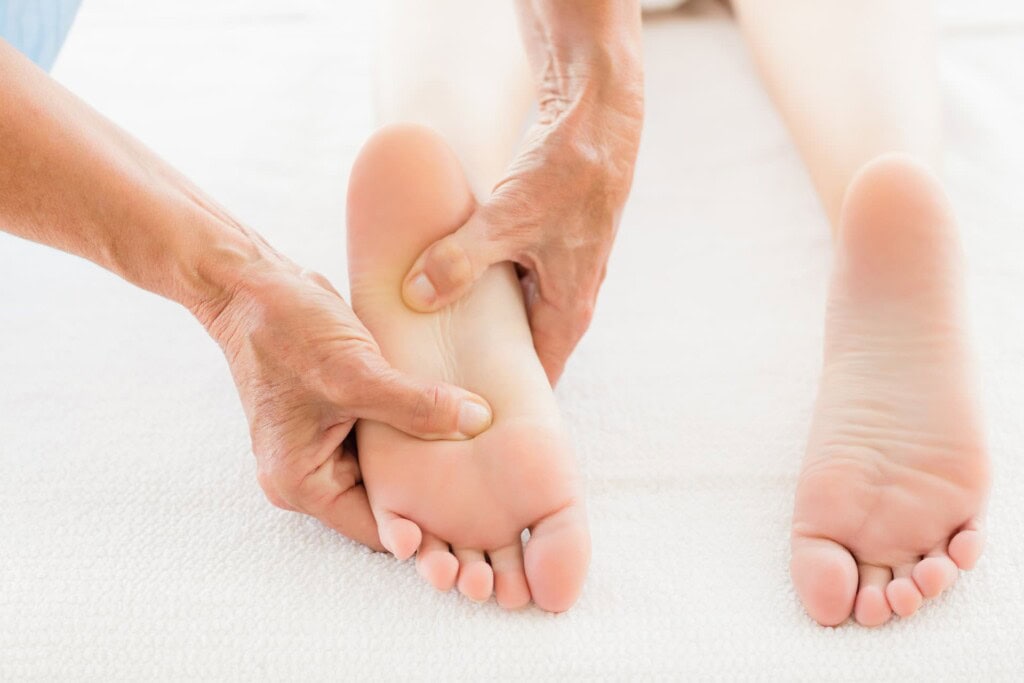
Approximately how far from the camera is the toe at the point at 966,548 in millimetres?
787

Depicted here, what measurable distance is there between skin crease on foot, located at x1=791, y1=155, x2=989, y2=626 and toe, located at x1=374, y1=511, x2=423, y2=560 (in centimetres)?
29

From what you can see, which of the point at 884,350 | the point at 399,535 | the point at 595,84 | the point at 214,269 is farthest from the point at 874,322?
the point at 214,269

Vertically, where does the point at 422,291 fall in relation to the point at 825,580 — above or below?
above

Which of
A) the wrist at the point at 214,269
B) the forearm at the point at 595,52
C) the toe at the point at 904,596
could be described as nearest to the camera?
the toe at the point at 904,596

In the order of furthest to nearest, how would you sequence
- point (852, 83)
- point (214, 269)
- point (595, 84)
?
point (852, 83), point (595, 84), point (214, 269)

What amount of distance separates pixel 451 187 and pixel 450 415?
8.9 inches

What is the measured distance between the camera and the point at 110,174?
2.81 ft

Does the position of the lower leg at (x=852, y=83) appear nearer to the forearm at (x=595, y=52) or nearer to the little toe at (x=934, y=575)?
the forearm at (x=595, y=52)

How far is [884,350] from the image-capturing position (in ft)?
2.97

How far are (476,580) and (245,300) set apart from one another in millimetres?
299

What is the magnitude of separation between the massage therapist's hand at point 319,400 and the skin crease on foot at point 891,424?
0.95 feet

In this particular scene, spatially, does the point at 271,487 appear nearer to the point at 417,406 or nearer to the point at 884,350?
the point at 417,406

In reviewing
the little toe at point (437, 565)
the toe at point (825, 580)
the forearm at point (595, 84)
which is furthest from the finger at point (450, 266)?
the toe at point (825, 580)

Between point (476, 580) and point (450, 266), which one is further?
point (450, 266)
